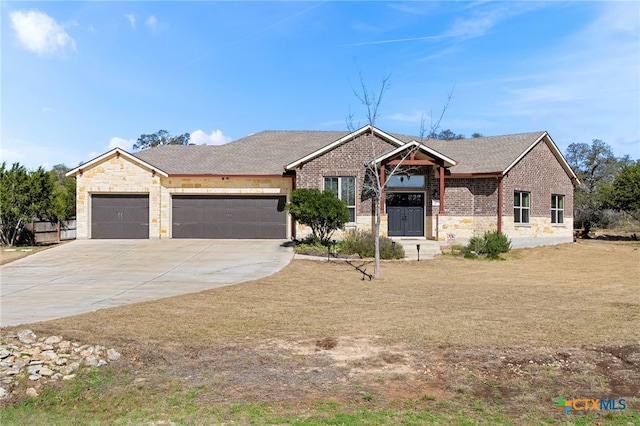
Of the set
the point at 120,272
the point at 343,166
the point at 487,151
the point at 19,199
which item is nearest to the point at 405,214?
the point at 343,166

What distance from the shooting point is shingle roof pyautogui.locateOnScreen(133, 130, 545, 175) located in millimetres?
23562

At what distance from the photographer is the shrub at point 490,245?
797 inches

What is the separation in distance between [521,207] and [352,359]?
64.4 feet

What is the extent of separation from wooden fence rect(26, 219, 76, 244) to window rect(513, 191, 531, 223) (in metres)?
25.4

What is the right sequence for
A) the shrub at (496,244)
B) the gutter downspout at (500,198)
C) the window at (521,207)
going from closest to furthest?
the shrub at (496,244) < the gutter downspout at (500,198) < the window at (521,207)

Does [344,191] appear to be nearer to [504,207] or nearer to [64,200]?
[504,207]

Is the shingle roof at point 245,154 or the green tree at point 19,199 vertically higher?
the shingle roof at point 245,154

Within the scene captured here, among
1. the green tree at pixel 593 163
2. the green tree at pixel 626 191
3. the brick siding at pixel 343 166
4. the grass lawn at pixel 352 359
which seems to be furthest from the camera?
the green tree at pixel 593 163

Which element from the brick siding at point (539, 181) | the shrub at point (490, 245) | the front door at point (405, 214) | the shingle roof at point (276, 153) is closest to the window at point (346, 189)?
the front door at point (405, 214)

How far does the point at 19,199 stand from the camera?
22.4 metres

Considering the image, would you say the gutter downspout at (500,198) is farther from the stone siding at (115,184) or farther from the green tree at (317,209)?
the stone siding at (115,184)

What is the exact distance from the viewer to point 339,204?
60.8ft

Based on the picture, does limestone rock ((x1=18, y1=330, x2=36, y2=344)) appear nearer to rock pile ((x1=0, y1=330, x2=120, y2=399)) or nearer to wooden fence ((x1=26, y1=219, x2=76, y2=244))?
rock pile ((x1=0, y1=330, x2=120, y2=399))

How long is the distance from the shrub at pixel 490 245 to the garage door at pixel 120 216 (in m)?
16.3
